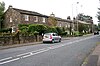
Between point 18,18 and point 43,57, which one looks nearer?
point 43,57

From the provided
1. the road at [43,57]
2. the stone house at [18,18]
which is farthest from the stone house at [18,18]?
the road at [43,57]

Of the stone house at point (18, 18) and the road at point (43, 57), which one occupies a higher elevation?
the stone house at point (18, 18)

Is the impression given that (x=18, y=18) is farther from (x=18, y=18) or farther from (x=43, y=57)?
(x=43, y=57)

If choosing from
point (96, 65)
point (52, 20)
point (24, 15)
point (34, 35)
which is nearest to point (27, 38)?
point (34, 35)

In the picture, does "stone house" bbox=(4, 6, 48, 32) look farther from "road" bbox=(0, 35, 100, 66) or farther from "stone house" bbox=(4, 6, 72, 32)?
"road" bbox=(0, 35, 100, 66)

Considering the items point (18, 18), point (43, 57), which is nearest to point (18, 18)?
point (18, 18)

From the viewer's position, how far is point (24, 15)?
53.5 metres

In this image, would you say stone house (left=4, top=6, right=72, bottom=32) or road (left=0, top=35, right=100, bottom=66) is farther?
stone house (left=4, top=6, right=72, bottom=32)

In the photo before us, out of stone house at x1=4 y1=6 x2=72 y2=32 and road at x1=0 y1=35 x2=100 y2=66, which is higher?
stone house at x1=4 y1=6 x2=72 y2=32

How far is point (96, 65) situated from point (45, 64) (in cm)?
266

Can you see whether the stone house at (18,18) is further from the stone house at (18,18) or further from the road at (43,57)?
the road at (43,57)

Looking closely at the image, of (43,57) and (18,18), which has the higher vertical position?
(18,18)

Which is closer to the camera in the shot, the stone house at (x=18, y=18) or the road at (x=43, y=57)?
the road at (x=43, y=57)

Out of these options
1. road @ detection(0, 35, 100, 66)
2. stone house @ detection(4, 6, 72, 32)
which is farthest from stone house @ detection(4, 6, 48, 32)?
road @ detection(0, 35, 100, 66)
